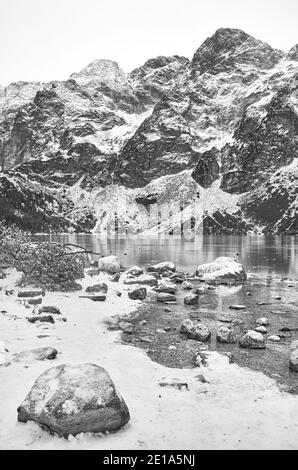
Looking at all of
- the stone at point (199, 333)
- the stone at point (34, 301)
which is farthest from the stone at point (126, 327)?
the stone at point (34, 301)

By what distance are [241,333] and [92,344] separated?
563 cm

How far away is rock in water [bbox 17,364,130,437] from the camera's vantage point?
6.80 meters

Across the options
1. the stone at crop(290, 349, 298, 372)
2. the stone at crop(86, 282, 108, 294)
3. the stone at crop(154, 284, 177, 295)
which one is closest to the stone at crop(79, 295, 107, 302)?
the stone at crop(86, 282, 108, 294)

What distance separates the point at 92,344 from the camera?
12.5m

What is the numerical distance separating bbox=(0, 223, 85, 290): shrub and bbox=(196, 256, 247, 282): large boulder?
436 inches

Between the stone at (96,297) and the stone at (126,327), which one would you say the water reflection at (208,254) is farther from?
the stone at (126,327)

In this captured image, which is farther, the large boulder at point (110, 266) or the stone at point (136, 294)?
the large boulder at point (110, 266)

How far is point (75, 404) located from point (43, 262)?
1659 centimetres

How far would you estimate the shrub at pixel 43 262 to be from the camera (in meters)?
22.1

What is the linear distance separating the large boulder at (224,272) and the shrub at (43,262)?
11068 mm

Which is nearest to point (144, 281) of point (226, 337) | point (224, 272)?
point (224, 272)
